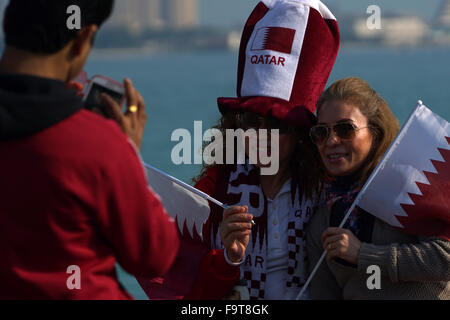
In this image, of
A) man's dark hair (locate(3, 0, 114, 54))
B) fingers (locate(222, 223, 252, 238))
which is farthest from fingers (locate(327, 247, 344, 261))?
man's dark hair (locate(3, 0, 114, 54))

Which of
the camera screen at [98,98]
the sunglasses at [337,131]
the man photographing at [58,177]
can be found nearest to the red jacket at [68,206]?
the man photographing at [58,177]

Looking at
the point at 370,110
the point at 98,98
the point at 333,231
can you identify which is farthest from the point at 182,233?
the point at 98,98

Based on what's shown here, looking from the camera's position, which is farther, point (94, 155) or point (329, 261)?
point (329, 261)

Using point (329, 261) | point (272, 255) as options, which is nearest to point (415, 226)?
point (329, 261)

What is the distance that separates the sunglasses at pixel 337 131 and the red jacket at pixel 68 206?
1.25 meters

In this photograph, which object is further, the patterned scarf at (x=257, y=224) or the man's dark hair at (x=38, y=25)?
the patterned scarf at (x=257, y=224)

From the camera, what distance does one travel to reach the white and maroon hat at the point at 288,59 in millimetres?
3635

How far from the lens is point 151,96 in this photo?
47.7 m

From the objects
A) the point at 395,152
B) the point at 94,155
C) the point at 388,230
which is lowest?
the point at 388,230

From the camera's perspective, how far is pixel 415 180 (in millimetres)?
3436

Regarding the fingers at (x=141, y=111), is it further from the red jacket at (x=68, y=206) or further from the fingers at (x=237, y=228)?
the fingers at (x=237, y=228)

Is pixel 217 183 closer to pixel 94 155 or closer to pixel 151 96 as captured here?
pixel 94 155

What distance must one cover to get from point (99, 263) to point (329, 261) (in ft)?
4.10

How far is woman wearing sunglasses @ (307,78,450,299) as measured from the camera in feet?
10.6
